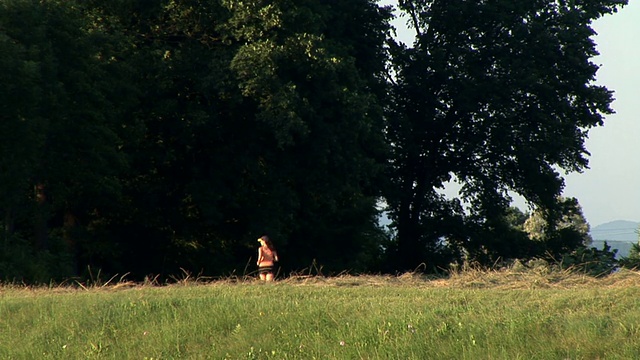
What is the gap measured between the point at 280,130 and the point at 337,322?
1680 centimetres

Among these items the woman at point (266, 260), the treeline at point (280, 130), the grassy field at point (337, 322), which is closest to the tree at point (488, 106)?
the treeline at point (280, 130)

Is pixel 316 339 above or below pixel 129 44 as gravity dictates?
below

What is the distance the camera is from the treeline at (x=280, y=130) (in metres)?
26.8

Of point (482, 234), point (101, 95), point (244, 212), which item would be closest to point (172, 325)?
point (101, 95)

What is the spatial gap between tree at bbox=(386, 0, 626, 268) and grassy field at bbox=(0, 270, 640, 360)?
75.5 feet

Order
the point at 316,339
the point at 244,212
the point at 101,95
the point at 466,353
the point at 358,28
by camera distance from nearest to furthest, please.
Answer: the point at 466,353 → the point at 316,339 → the point at 101,95 → the point at 244,212 → the point at 358,28

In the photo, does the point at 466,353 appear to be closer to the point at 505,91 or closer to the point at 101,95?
the point at 101,95

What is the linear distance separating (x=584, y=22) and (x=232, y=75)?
18.0 metres

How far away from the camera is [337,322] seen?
1216 centimetres

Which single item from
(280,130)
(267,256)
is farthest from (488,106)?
(267,256)

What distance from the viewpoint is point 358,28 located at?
3753 cm

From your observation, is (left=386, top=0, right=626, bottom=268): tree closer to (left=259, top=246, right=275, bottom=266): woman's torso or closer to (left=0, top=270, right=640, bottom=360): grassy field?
(left=259, top=246, right=275, bottom=266): woman's torso

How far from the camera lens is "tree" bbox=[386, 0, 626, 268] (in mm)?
38469

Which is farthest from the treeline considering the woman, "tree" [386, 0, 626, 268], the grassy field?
the grassy field
